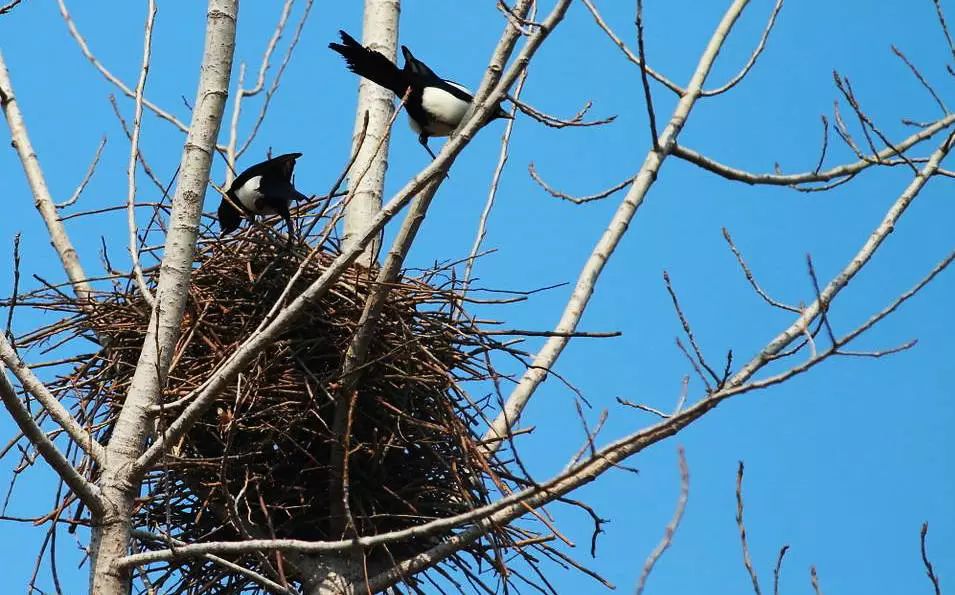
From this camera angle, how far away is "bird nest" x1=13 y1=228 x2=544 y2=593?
4.02 m

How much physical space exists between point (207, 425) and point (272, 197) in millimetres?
1091

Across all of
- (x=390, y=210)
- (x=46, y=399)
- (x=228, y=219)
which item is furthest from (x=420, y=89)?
(x=46, y=399)

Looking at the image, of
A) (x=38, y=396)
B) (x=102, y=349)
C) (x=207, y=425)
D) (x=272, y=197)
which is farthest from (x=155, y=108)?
(x=38, y=396)

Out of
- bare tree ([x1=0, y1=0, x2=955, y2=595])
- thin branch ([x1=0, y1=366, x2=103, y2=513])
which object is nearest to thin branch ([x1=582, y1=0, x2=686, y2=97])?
bare tree ([x1=0, y1=0, x2=955, y2=595])

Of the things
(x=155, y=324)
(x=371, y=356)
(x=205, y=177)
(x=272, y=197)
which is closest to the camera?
(x=155, y=324)

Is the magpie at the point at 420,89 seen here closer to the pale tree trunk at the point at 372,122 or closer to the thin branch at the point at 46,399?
the pale tree trunk at the point at 372,122

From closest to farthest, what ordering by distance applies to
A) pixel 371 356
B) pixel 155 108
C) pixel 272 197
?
pixel 371 356 < pixel 272 197 < pixel 155 108

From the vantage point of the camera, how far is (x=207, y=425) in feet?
13.3

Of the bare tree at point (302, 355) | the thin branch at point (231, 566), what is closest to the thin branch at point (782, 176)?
the bare tree at point (302, 355)

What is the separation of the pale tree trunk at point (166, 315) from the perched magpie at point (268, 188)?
81cm

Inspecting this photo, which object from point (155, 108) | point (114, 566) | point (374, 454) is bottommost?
point (114, 566)

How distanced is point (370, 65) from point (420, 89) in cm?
30

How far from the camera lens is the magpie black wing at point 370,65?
181 inches

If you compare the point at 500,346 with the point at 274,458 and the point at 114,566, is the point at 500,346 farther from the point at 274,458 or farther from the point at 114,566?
the point at 114,566
